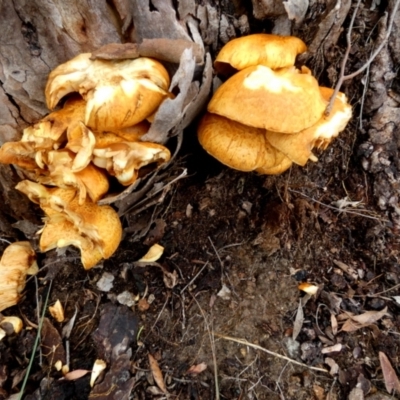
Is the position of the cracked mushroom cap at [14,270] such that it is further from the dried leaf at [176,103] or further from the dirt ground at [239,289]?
the dried leaf at [176,103]

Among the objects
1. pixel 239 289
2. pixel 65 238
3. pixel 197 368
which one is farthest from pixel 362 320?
pixel 65 238

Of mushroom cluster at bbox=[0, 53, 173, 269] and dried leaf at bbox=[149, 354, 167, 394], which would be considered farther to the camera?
dried leaf at bbox=[149, 354, 167, 394]

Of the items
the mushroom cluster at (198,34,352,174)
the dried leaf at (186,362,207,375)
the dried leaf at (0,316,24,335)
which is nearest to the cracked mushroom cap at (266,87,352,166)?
the mushroom cluster at (198,34,352,174)

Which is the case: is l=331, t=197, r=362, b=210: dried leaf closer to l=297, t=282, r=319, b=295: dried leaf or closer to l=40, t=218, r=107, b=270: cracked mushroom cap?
l=297, t=282, r=319, b=295: dried leaf

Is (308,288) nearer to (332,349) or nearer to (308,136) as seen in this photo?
(332,349)

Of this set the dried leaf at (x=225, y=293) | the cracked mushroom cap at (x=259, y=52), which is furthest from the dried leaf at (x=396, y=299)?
the cracked mushroom cap at (x=259, y=52)
